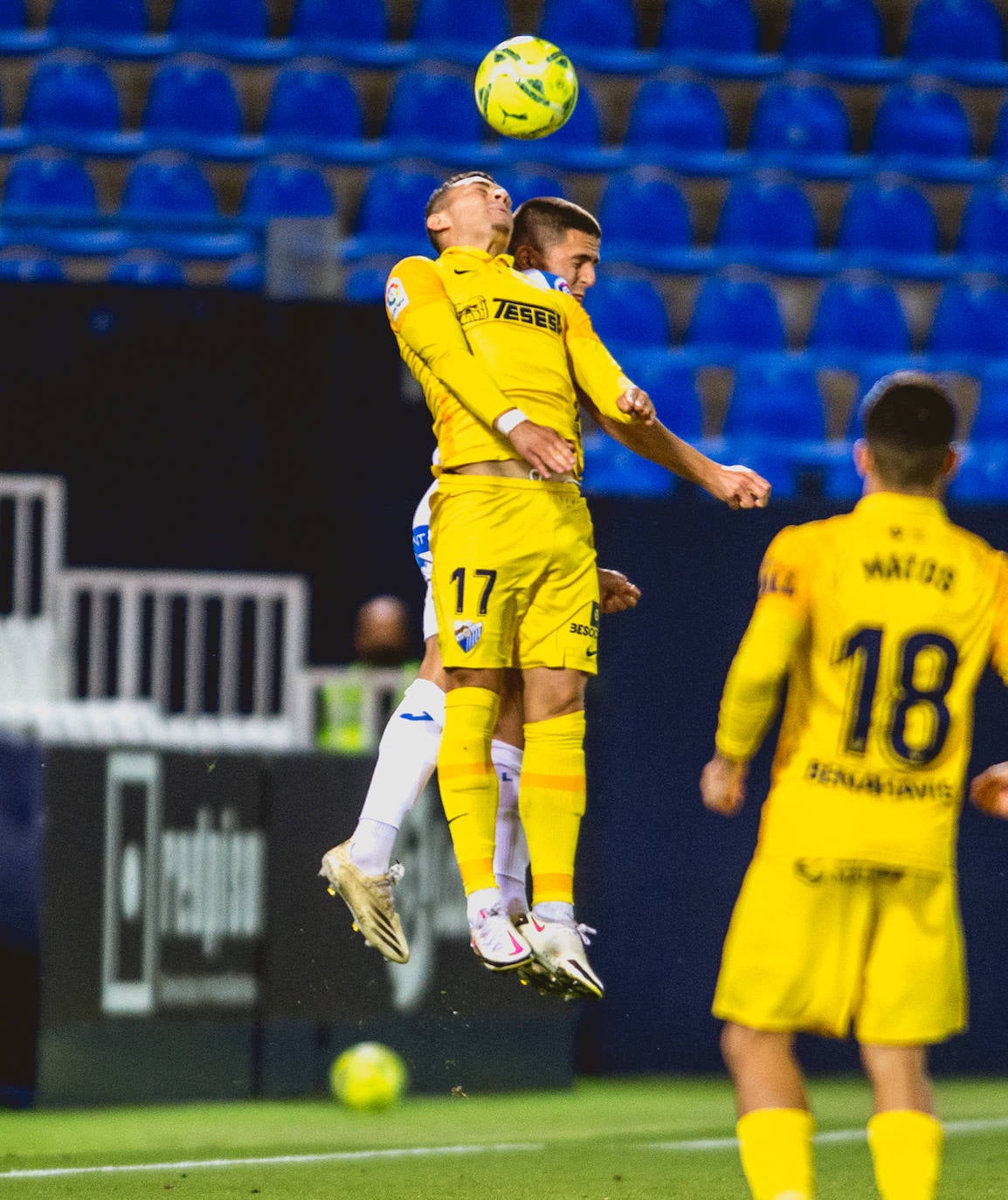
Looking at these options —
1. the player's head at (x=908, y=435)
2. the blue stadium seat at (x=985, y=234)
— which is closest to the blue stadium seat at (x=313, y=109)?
the blue stadium seat at (x=985, y=234)

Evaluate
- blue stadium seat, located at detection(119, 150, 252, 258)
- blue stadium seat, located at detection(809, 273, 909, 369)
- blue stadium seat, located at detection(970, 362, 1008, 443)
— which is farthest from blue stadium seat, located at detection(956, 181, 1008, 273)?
blue stadium seat, located at detection(119, 150, 252, 258)

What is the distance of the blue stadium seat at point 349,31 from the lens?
36.4 feet

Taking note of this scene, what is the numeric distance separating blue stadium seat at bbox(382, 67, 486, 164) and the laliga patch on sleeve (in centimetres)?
603

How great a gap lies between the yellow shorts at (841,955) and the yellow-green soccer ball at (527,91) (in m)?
2.21

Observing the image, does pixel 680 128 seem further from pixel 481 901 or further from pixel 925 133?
pixel 481 901

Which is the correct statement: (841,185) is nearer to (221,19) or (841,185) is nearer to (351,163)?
→ (351,163)

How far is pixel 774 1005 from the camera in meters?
3.80

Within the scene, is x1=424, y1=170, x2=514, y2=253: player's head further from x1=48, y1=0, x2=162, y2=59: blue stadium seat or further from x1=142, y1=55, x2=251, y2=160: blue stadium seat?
x1=48, y1=0, x2=162, y2=59: blue stadium seat

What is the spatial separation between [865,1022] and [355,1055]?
3936 millimetres

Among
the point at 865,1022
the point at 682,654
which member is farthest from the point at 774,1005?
the point at 682,654

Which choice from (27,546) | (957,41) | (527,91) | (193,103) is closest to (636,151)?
(957,41)

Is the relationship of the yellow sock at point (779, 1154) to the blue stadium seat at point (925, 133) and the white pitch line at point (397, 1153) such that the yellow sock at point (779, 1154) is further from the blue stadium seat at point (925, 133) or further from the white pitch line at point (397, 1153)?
the blue stadium seat at point (925, 133)

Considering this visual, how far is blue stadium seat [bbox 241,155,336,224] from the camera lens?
10414mm

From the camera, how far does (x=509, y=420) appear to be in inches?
187
